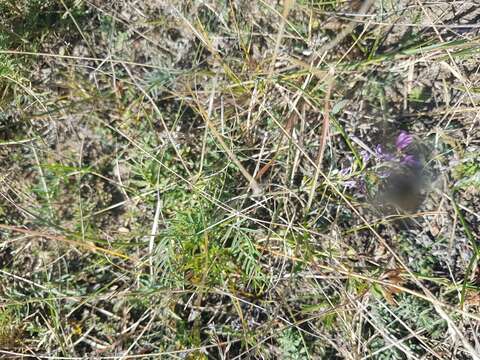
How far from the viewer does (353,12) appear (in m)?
2.03

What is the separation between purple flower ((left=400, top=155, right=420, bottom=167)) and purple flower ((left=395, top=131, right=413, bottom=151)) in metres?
0.04

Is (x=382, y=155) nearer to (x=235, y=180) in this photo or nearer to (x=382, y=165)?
(x=382, y=165)

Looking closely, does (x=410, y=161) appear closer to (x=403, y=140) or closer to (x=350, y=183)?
(x=403, y=140)

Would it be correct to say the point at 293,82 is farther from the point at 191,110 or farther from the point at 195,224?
the point at 195,224

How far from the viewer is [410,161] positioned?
194 cm

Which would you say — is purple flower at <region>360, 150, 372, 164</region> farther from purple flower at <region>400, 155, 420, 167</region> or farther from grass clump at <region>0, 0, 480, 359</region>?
purple flower at <region>400, 155, 420, 167</region>

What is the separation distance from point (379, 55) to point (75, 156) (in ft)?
3.84

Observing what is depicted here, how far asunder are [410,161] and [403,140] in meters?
0.08

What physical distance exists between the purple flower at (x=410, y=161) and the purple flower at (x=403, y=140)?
0.12 feet

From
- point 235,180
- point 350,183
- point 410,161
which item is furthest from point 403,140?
point 235,180

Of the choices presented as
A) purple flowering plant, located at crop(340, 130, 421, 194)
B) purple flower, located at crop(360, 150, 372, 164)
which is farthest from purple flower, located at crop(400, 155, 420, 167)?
purple flower, located at crop(360, 150, 372, 164)

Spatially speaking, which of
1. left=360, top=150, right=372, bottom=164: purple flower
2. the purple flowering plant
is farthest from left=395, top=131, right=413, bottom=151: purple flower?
left=360, top=150, right=372, bottom=164: purple flower

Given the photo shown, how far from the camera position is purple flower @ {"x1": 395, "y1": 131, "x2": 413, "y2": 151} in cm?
196

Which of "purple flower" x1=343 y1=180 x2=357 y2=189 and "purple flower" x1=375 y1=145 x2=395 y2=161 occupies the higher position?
"purple flower" x1=375 y1=145 x2=395 y2=161
